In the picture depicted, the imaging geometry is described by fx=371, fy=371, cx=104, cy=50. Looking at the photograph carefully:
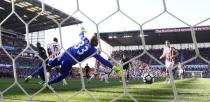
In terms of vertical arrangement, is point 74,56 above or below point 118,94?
above

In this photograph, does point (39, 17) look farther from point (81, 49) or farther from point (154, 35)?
point (154, 35)

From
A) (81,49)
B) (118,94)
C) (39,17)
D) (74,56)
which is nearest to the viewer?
(39,17)

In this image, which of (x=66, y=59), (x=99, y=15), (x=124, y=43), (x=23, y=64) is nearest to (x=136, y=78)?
(x=124, y=43)

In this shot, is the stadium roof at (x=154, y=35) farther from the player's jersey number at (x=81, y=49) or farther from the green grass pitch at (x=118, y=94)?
the green grass pitch at (x=118, y=94)

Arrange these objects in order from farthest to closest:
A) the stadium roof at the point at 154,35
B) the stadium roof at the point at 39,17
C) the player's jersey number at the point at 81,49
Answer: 1. the player's jersey number at the point at 81,49
2. the stadium roof at the point at 154,35
3. the stadium roof at the point at 39,17

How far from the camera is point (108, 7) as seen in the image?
180 cm

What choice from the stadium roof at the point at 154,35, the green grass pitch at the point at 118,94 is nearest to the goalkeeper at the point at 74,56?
the stadium roof at the point at 154,35

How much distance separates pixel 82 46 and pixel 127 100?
0.77 metres

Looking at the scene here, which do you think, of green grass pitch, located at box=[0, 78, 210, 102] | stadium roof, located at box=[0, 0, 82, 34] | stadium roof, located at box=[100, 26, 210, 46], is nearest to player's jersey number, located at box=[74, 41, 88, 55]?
stadium roof, located at box=[100, 26, 210, 46]

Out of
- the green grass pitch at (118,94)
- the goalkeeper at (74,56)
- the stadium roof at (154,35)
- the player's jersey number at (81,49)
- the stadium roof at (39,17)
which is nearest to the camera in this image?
the stadium roof at (39,17)

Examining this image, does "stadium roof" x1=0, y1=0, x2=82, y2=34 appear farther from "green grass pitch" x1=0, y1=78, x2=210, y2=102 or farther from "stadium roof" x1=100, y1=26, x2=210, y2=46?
"green grass pitch" x1=0, y1=78, x2=210, y2=102

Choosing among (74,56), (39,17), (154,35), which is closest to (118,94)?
(74,56)

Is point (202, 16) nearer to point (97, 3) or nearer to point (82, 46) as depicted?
point (97, 3)

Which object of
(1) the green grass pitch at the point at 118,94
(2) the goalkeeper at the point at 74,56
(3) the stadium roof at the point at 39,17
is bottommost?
(1) the green grass pitch at the point at 118,94
